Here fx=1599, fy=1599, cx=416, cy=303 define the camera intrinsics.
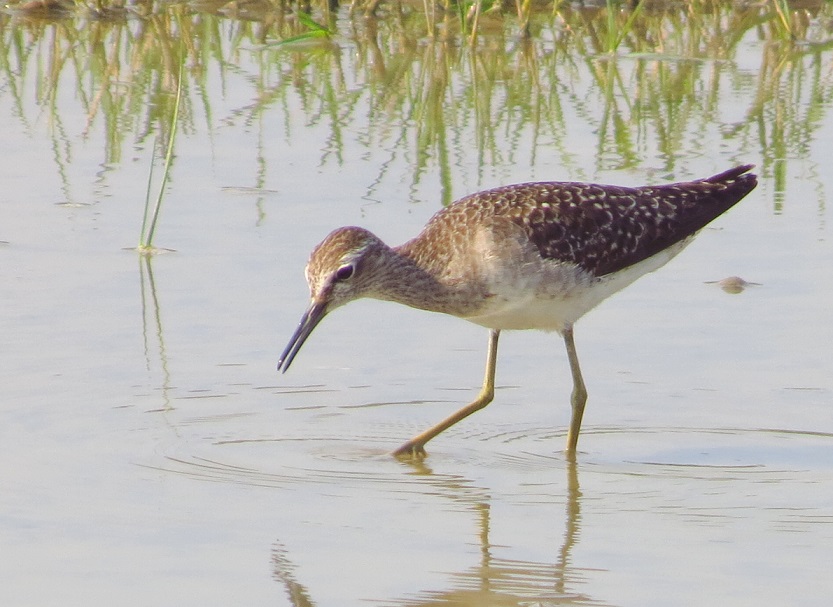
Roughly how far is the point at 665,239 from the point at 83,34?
800 cm

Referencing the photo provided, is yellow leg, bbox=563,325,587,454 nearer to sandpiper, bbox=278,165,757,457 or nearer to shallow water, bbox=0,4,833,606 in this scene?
sandpiper, bbox=278,165,757,457

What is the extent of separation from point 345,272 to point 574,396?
1204 millimetres

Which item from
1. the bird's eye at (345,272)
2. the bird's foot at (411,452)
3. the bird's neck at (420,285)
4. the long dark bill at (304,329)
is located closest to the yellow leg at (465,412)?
the bird's foot at (411,452)

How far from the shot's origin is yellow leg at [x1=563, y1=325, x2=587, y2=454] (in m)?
6.88

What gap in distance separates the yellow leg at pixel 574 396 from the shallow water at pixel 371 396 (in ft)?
0.45

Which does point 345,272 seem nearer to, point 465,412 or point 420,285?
point 420,285

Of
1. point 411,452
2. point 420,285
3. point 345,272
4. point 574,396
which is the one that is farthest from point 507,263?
point 411,452

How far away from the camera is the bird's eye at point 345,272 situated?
261 inches

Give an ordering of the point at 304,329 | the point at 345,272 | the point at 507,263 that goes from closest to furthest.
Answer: the point at 304,329
the point at 345,272
the point at 507,263

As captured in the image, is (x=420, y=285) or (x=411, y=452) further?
(x=420, y=285)

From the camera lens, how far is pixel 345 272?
21.9 ft

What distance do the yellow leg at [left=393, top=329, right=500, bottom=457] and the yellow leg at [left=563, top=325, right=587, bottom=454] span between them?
0.33 m

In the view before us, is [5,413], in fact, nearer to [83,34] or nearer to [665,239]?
[665,239]

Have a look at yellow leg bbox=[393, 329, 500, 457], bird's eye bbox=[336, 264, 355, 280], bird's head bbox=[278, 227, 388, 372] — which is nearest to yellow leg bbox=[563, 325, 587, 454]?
yellow leg bbox=[393, 329, 500, 457]
